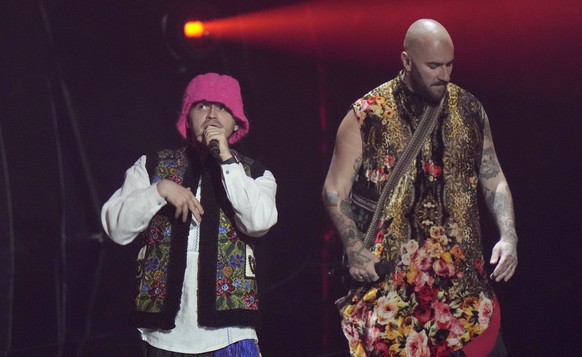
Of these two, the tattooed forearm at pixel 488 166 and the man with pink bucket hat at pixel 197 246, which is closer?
the man with pink bucket hat at pixel 197 246

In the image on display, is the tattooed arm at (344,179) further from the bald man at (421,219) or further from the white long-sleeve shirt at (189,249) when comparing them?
the white long-sleeve shirt at (189,249)

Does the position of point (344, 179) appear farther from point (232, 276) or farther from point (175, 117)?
point (175, 117)

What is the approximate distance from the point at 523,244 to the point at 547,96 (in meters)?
0.73

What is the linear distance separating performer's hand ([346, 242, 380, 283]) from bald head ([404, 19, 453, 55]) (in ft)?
2.35

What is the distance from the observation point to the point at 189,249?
3.70 meters

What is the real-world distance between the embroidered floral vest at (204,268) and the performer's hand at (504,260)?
823mm

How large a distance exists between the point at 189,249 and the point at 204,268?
0.10 m

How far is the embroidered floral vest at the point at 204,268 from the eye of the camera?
3600mm

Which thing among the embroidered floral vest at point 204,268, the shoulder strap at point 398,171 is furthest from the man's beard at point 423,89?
the embroidered floral vest at point 204,268

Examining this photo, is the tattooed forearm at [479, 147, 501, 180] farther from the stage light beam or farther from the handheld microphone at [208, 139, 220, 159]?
the stage light beam

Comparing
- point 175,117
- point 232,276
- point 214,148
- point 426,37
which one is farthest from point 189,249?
point 175,117

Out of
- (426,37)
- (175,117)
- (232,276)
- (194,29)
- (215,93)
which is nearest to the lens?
(232,276)

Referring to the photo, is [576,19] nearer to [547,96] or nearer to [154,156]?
[547,96]

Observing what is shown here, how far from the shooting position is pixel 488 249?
563cm
